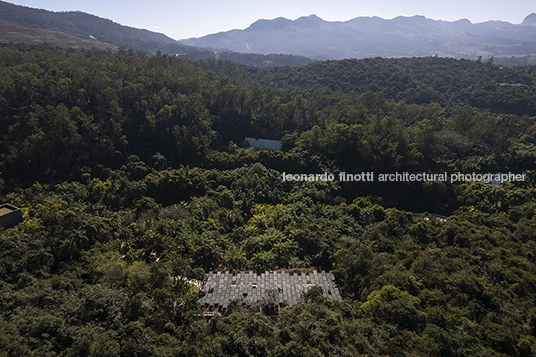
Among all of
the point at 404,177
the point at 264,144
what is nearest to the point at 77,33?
the point at 264,144

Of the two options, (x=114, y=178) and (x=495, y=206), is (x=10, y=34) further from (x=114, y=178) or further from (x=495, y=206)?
(x=495, y=206)

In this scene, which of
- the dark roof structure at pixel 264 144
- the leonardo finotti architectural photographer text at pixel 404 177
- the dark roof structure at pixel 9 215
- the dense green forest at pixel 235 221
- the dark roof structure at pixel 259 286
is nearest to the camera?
the dense green forest at pixel 235 221

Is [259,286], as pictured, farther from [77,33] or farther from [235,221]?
[77,33]

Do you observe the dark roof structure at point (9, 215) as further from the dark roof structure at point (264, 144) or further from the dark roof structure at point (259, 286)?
the dark roof structure at point (264, 144)

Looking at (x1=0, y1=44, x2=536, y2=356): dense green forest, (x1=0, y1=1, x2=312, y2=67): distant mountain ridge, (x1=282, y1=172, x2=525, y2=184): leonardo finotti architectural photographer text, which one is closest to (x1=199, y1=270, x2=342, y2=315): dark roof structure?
(x1=0, y1=44, x2=536, y2=356): dense green forest

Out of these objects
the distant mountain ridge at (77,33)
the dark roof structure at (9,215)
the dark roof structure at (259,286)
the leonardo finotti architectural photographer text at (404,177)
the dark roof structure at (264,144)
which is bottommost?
the dark roof structure at (259,286)

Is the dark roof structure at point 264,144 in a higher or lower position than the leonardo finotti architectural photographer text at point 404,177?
higher

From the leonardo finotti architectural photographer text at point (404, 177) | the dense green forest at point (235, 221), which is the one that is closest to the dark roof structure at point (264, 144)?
the dense green forest at point (235, 221)
